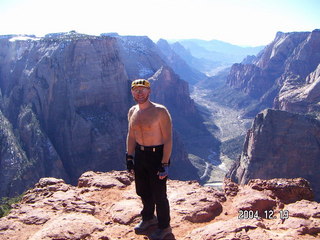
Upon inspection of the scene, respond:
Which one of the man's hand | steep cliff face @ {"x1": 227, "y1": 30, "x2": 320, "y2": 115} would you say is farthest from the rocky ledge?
steep cliff face @ {"x1": 227, "y1": 30, "x2": 320, "y2": 115}

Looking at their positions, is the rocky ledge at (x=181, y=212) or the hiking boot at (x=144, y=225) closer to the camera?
the rocky ledge at (x=181, y=212)

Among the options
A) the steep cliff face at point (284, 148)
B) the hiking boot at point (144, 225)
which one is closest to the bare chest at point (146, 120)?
the hiking boot at point (144, 225)

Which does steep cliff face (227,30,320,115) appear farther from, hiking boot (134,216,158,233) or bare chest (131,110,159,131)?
bare chest (131,110,159,131)

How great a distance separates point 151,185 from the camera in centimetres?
712

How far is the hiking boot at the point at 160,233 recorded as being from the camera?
703 cm

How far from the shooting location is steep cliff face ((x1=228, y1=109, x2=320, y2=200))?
3503 cm

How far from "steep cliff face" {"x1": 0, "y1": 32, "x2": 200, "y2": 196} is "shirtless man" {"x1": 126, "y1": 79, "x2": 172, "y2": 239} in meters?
35.9

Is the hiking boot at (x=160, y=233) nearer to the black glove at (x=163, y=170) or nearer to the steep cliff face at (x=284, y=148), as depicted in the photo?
the black glove at (x=163, y=170)

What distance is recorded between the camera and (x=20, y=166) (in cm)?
4034

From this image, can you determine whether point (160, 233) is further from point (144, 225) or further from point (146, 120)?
point (146, 120)

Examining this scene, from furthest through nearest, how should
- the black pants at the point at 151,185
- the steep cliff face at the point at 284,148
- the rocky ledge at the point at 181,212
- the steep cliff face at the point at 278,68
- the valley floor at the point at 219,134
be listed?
the steep cliff face at the point at 278,68 → the valley floor at the point at 219,134 → the steep cliff face at the point at 284,148 → the black pants at the point at 151,185 → the rocky ledge at the point at 181,212

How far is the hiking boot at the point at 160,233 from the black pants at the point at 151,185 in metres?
0.08

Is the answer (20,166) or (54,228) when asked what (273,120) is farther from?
(54,228)

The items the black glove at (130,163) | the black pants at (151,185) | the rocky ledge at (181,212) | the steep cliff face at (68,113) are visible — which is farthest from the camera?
the steep cliff face at (68,113)
